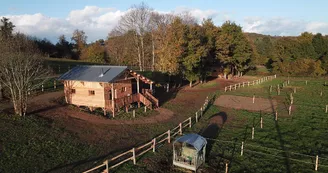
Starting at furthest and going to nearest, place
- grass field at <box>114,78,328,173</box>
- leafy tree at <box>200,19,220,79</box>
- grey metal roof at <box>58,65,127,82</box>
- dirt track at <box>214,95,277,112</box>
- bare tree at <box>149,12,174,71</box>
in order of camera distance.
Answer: leafy tree at <box>200,19,220,79</box>
bare tree at <box>149,12,174,71</box>
dirt track at <box>214,95,277,112</box>
grey metal roof at <box>58,65,127,82</box>
grass field at <box>114,78,328,173</box>

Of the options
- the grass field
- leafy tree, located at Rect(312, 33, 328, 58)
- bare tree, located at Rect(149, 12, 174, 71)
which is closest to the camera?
the grass field

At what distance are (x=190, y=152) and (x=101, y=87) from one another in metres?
15.3

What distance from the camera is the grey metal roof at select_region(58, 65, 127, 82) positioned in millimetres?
27906

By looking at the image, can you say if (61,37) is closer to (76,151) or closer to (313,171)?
(76,151)

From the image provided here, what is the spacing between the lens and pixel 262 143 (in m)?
20.9

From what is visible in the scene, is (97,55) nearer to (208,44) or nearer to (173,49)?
(208,44)

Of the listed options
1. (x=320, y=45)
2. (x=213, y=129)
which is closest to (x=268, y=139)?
(x=213, y=129)

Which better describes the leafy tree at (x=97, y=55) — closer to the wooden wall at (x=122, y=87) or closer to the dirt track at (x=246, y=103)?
the dirt track at (x=246, y=103)

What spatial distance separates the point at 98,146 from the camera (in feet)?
65.6

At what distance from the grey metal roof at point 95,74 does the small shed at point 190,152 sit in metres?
13.1

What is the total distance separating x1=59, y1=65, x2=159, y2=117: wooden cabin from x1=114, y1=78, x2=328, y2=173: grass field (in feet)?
30.9

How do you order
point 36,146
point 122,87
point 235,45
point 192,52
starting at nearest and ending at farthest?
point 36,146 → point 122,87 → point 192,52 → point 235,45

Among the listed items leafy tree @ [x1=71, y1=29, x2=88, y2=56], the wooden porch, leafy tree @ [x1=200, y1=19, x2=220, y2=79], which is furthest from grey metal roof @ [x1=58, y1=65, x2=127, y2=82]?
leafy tree @ [x1=71, y1=29, x2=88, y2=56]

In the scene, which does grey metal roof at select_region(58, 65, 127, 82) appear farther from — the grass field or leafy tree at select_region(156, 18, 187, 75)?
leafy tree at select_region(156, 18, 187, 75)
